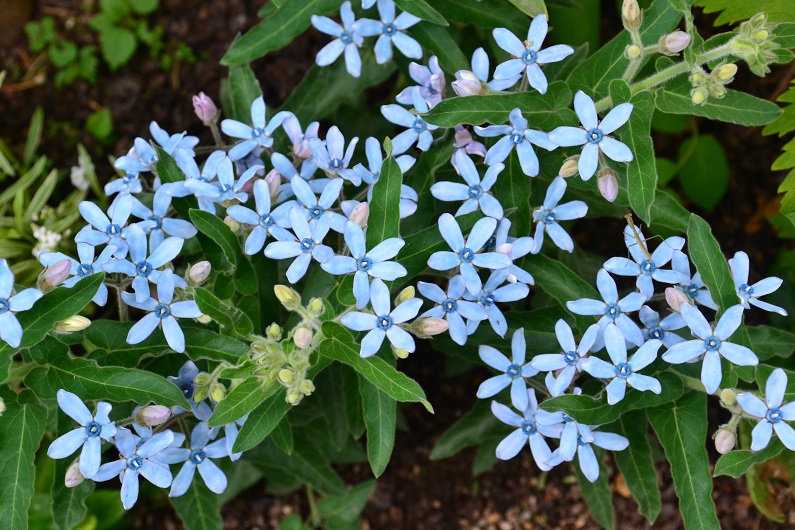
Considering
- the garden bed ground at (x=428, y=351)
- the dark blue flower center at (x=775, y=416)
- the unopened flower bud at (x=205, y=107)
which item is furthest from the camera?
the garden bed ground at (x=428, y=351)

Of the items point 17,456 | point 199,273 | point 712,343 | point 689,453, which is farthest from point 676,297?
point 17,456

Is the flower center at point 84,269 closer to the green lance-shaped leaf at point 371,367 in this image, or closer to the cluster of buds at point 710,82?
the green lance-shaped leaf at point 371,367

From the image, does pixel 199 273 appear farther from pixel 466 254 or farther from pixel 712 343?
pixel 712 343

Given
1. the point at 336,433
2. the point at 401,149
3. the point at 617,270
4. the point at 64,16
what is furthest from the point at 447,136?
the point at 64,16

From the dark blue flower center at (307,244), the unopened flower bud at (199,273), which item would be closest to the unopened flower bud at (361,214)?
the dark blue flower center at (307,244)

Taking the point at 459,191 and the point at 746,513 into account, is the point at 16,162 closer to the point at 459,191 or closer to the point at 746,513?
the point at 459,191

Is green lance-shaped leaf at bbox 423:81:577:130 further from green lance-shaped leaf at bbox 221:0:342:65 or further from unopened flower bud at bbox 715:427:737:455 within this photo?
unopened flower bud at bbox 715:427:737:455
